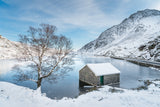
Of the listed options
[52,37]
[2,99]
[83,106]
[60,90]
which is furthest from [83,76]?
[2,99]

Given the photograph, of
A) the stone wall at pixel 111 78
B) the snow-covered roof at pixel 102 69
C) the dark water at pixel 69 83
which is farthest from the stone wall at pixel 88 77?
the stone wall at pixel 111 78

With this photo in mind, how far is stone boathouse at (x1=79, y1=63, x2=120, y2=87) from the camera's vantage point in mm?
21389

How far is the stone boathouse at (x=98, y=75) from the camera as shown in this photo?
70.2ft

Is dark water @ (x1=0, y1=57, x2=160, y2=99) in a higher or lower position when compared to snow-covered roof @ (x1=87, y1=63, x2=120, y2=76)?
lower

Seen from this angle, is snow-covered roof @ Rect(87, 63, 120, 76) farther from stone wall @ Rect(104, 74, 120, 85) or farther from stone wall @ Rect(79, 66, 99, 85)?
stone wall @ Rect(79, 66, 99, 85)

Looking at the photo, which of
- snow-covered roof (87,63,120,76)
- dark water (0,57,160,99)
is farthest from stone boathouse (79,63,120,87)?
dark water (0,57,160,99)

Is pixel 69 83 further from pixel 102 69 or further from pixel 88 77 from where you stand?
pixel 102 69

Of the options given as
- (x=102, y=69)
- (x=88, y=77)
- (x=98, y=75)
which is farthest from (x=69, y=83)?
(x=102, y=69)

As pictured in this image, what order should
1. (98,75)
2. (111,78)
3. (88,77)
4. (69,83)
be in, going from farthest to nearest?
(69,83)
(88,77)
(111,78)
(98,75)

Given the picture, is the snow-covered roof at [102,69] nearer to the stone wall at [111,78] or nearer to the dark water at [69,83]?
the stone wall at [111,78]

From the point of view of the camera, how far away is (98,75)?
68.6 ft

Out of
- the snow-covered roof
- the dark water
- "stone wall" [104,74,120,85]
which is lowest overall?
the dark water

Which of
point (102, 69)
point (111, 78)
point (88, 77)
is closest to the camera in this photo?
point (111, 78)

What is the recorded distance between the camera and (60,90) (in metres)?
20.9
